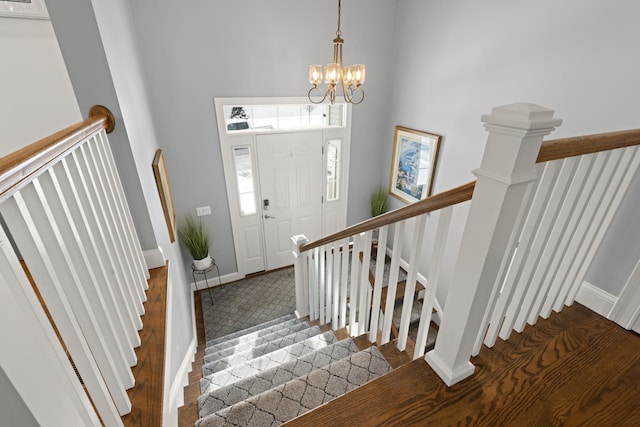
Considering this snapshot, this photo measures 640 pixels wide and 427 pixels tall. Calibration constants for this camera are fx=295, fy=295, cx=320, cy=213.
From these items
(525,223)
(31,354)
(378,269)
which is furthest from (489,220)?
(31,354)

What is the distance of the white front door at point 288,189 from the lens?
155 inches

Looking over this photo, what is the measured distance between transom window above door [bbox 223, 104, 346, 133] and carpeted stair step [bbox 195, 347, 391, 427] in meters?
3.02

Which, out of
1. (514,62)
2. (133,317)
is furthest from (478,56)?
(133,317)

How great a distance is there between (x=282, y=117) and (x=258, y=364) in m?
2.92

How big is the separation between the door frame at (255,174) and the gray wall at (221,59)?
8 cm

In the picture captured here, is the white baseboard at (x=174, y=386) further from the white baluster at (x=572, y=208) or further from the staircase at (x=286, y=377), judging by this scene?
the white baluster at (x=572, y=208)

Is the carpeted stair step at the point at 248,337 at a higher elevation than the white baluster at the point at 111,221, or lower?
lower

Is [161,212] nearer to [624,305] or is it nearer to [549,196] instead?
[549,196]

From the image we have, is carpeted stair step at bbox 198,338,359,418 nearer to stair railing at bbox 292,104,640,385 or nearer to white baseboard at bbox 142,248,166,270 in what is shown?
stair railing at bbox 292,104,640,385

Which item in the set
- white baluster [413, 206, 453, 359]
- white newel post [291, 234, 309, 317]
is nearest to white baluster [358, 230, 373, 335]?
white baluster [413, 206, 453, 359]

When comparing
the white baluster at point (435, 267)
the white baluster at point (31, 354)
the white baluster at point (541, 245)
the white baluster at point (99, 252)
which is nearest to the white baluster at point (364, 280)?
the white baluster at point (435, 267)

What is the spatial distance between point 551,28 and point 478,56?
65cm

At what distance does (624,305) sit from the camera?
139 cm

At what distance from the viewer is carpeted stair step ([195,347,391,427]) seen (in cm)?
133
